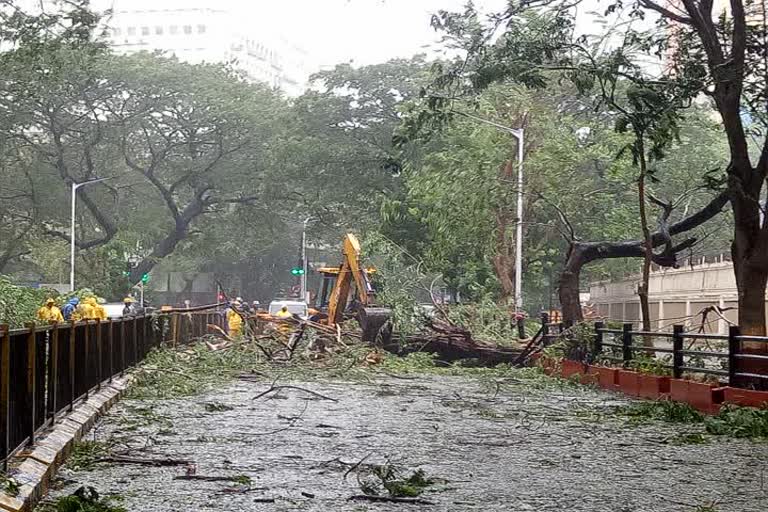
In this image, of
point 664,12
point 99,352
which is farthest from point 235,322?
point 664,12

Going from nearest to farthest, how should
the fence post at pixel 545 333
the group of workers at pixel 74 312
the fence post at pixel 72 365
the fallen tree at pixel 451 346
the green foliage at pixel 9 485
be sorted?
the green foliage at pixel 9 485 < the fence post at pixel 72 365 < the group of workers at pixel 74 312 < the fence post at pixel 545 333 < the fallen tree at pixel 451 346

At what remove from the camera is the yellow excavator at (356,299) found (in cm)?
2833

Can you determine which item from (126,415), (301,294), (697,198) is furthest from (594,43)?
(301,294)

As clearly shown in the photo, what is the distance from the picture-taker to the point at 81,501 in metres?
7.54

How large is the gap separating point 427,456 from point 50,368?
3.77m

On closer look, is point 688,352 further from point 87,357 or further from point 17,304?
point 17,304

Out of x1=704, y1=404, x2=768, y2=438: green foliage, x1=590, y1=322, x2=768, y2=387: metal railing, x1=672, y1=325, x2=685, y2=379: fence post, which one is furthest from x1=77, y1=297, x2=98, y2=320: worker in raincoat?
x1=704, y1=404, x2=768, y2=438: green foliage

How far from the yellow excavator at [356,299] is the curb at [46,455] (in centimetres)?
1432

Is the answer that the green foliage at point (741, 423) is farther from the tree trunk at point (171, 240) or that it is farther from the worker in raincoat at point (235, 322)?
the tree trunk at point (171, 240)

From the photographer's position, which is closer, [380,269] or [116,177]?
[380,269]

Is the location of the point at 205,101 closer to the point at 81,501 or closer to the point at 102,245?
the point at 102,245

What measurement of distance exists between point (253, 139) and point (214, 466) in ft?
155

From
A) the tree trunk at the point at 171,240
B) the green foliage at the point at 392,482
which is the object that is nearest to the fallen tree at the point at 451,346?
the green foliage at the point at 392,482

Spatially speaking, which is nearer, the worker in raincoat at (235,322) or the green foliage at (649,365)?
the green foliage at (649,365)
